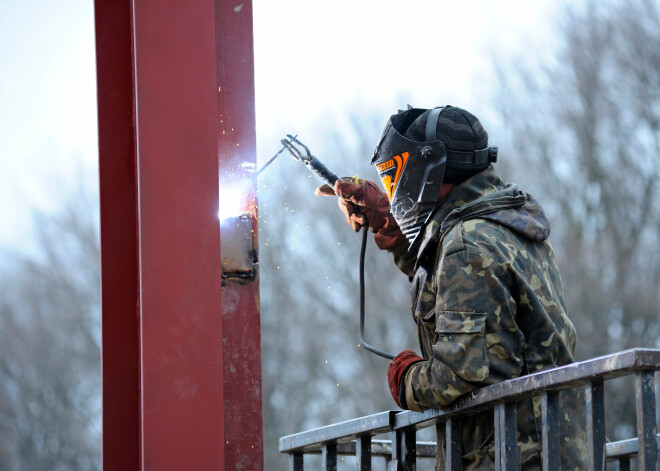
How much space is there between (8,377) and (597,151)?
57.5 feet

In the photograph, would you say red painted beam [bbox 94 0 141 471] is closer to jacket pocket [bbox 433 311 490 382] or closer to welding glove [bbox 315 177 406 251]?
jacket pocket [bbox 433 311 490 382]

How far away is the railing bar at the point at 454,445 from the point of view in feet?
11.0

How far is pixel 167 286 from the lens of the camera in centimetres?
268

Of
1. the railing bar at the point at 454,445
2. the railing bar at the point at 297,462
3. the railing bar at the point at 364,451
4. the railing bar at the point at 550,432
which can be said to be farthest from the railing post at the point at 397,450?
the railing bar at the point at 550,432

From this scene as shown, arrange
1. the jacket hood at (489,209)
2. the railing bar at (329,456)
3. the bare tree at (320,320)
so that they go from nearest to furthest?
the jacket hood at (489,209), the railing bar at (329,456), the bare tree at (320,320)

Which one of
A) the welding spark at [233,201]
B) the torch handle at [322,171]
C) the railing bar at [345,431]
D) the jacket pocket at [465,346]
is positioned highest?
the torch handle at [322,171]

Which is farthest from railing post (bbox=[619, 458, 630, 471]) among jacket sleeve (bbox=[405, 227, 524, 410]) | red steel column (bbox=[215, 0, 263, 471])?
red steel column (bbox=[215, 0, 263, 471])

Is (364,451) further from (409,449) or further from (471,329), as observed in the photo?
(471,329)

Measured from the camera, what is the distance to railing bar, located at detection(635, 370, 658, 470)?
2.46 meters

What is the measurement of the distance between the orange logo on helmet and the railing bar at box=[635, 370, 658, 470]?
154 centimetres

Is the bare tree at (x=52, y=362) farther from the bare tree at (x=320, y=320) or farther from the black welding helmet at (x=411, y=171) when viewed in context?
the black welding helmet at (x=411, y=171)

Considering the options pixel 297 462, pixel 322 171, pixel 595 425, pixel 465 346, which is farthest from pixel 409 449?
pixel 322 171

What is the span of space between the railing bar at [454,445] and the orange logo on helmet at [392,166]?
0.96m

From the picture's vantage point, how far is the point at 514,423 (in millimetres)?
3066
